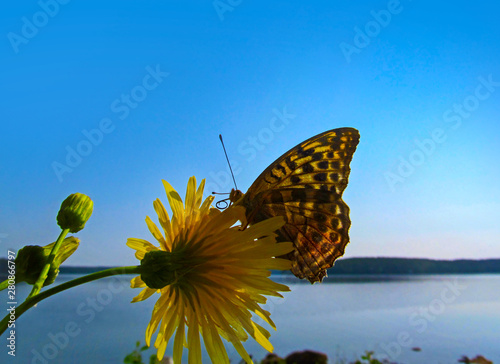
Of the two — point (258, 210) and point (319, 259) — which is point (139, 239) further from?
point (319, 259)

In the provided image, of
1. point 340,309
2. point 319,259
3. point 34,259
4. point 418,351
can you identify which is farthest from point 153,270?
point 340,309

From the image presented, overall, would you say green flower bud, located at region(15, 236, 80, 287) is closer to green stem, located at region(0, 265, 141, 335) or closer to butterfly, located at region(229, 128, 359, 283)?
green stem, located at region(0, 265, 141, 335)

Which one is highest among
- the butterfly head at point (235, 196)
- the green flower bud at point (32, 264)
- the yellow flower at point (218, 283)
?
the butterfly head at point (235, 196)

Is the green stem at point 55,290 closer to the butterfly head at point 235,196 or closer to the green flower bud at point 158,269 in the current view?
the green flower bud at point 158,269

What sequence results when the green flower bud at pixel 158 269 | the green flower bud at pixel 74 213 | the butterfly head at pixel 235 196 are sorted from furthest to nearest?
the butterfly head at pixel 235 196 < the green flower bud at pixel 74 213 < the green flower bud at pixel 158 269

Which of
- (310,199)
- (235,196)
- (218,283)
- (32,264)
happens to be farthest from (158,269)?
(310,199)

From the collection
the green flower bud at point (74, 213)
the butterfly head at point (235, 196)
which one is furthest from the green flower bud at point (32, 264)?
the butterfly head at point (235, 196)

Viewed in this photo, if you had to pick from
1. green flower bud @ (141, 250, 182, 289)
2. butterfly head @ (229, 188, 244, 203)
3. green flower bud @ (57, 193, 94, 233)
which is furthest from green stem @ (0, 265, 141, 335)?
butterfly head @ (229, 188, 244, 203)
